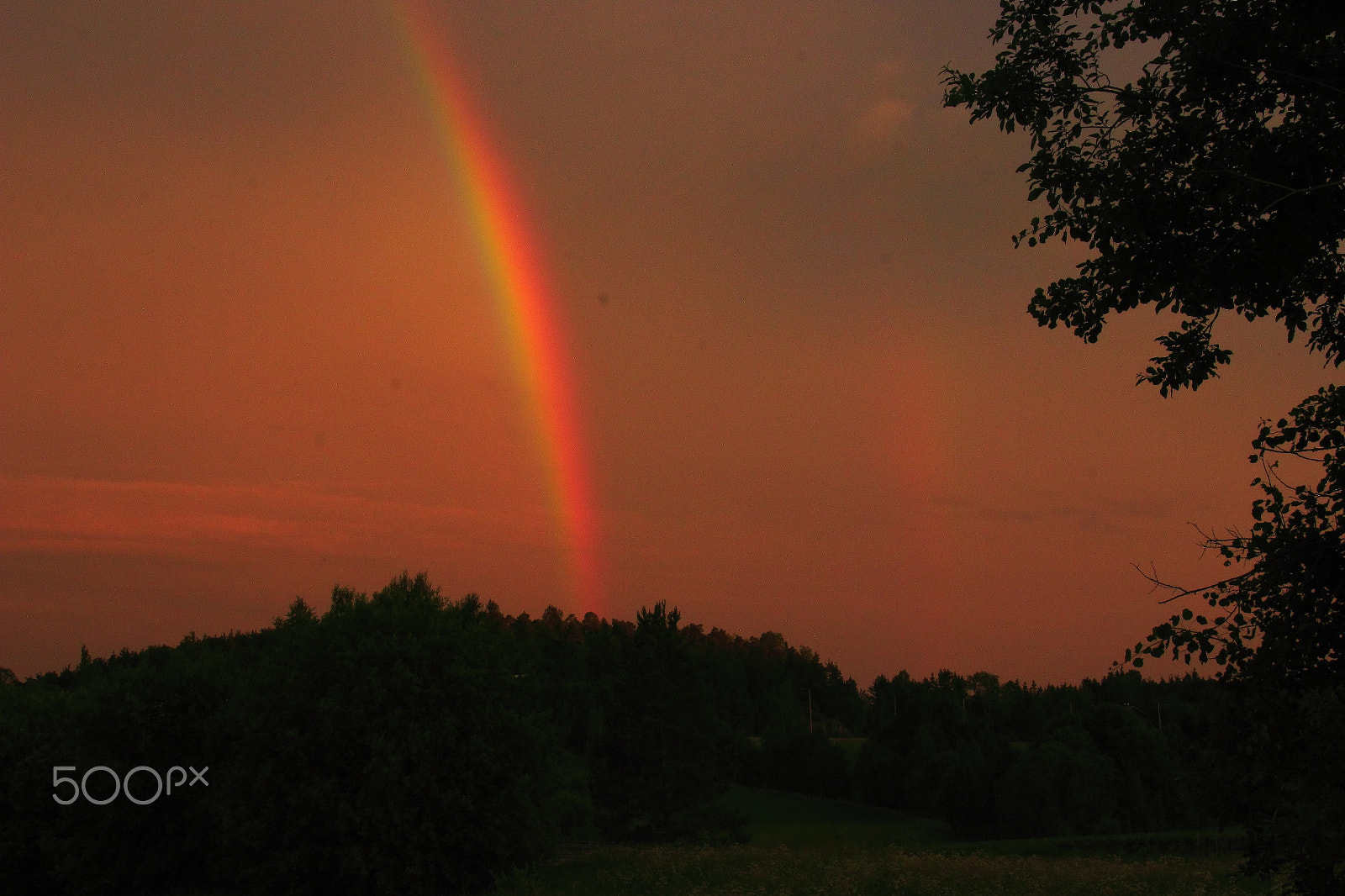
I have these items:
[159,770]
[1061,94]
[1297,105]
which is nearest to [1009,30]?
[1061,94]

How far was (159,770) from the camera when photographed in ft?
129

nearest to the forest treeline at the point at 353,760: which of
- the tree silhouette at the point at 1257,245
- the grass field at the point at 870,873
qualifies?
the grass field at the point at 870,873

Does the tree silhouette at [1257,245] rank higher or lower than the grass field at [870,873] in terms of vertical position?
higher

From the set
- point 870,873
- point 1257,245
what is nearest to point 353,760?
point 870,873

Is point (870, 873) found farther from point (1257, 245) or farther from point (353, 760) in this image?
point (1257, 245)

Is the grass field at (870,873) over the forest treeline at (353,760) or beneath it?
beneath

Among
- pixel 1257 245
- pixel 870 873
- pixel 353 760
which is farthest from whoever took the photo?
pixel 353 760

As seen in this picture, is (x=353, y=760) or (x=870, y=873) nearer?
(x=870, y=873)

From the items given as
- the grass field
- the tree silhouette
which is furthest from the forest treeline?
the tree silhouette

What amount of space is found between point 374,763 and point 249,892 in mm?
7751

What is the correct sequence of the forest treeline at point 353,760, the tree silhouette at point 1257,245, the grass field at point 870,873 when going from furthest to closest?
the forest treeline at point 353,760 < the grass field at point 870,873 < the tree silhouette at point 1257,245

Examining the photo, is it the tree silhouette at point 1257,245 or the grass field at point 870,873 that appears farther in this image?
the grass field at point 870,873

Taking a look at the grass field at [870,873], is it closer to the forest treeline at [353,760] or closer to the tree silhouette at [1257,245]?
the forest treeline at [353,760]

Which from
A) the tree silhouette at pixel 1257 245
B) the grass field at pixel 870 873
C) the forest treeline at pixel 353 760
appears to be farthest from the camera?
the forest treeline at pixel 353 760
